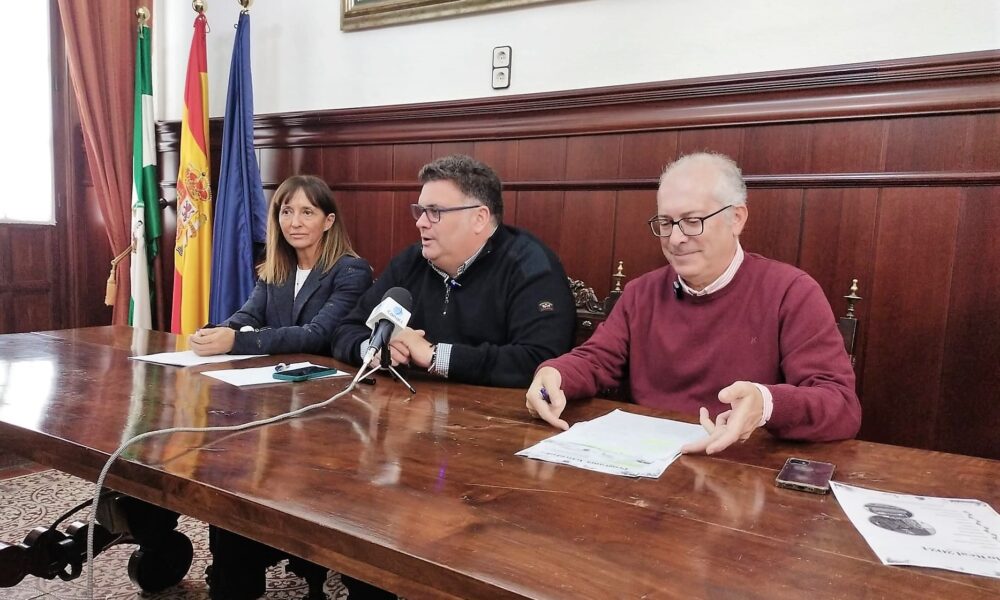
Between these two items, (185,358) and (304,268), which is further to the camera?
(304,268)

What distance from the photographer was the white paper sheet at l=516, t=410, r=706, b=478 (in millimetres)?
991

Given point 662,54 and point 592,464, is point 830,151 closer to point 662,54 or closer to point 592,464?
point 662,54

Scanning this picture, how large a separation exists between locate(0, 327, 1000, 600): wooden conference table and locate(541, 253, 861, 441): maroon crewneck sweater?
0.22 metres

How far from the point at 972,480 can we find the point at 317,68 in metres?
2.90

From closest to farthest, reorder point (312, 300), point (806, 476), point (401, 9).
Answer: point (806, 476), point (312, 300), point (401, 9)

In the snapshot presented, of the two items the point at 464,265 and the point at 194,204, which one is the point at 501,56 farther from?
the point at 194,204

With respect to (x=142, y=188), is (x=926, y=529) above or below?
below

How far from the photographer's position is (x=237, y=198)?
121 inches

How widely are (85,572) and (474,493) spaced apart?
1.78 m

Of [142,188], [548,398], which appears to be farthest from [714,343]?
[142,188]

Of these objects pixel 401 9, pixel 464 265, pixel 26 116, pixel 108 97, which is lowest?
pixel 464 265

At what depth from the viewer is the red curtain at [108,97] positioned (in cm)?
328

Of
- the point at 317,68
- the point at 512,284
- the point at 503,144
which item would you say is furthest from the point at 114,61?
the point at 512,284

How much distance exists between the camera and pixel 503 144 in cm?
254
